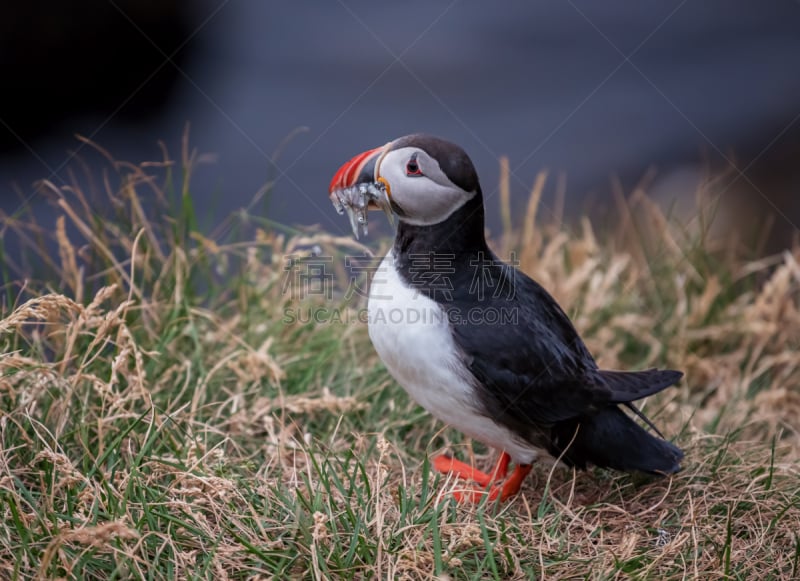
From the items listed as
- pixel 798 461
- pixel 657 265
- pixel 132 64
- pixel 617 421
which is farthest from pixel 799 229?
pixel 132 64

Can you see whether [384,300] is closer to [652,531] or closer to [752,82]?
[652,531]

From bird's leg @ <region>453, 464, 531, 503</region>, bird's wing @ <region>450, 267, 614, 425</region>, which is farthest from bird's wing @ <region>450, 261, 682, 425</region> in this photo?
bird's leg @ <region>453, 464, 531, 503</region>

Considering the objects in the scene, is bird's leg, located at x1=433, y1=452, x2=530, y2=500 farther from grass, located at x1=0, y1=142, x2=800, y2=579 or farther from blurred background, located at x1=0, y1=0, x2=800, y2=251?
blurred background, located at x1=0, y1=0, x2=800, y2=251

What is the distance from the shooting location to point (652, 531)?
124 inches

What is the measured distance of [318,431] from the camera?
3.84 m

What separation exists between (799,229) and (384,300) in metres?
4.14

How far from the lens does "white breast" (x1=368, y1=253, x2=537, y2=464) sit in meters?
3.13

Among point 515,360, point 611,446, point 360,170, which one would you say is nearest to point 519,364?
point 515,360

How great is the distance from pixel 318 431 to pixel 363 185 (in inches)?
49.3

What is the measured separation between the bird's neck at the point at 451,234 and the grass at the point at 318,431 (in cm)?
74

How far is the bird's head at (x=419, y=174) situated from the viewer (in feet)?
10.0

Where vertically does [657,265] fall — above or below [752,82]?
below

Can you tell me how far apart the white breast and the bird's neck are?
6.0 inches

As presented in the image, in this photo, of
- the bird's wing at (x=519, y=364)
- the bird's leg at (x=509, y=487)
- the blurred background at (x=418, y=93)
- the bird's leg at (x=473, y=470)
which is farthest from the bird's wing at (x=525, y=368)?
the blurred background at (x=418, y=93)
